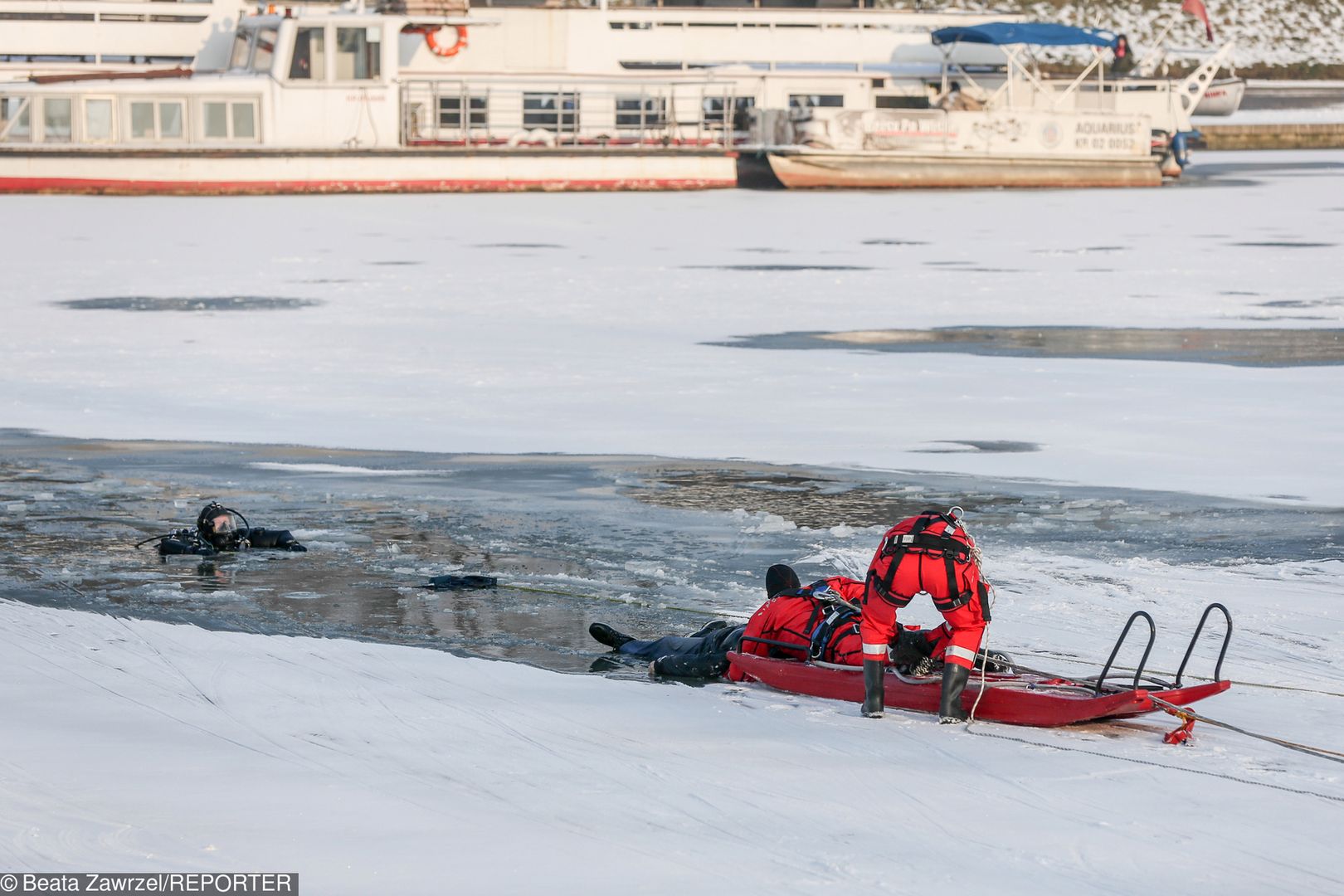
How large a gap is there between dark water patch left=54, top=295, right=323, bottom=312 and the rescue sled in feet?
40.3

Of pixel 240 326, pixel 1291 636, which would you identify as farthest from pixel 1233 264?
pixel 1291 636

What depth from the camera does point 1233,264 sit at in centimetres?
2158

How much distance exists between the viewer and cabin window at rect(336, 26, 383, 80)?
32.9m

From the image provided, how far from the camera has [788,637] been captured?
20.1 feet

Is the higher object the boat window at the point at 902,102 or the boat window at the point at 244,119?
the boat window at the point at 902,102

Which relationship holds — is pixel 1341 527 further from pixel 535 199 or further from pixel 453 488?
pixel 535 199

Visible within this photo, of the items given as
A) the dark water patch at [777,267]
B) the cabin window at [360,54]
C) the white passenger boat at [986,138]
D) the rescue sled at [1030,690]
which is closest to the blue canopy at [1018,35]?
the white passenger boat at [986,138]

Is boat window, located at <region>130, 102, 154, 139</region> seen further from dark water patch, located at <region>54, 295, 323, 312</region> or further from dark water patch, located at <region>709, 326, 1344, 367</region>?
dark water patch, located at <region>709, 326, 1344, 367</region>

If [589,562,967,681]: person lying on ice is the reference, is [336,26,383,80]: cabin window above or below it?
above

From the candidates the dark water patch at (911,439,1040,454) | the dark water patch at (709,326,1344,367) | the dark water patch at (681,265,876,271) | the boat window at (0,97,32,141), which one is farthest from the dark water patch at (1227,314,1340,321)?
the boat window at (0,97,32,141)

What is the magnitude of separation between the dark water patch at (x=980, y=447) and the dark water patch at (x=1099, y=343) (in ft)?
12.8

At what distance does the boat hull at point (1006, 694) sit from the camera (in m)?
5.36

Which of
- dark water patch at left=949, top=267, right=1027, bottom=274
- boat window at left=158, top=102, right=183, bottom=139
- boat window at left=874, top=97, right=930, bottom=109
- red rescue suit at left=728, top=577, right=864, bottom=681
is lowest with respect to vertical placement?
red rescue suit at left=728, top=577, right=864, bottom=681

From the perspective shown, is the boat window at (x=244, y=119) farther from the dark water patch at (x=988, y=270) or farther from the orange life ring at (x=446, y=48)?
the dark water patch at (x=988, y=270)
